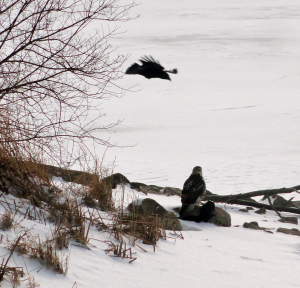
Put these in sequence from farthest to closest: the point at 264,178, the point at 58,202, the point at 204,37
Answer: the point at 204,37 → the point at 264,178 → the point at 58,202

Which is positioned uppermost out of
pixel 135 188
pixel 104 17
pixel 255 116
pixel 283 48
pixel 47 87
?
pixel 283 48

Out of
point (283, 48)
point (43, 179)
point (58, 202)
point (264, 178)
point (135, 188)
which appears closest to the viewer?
point (58, 202)

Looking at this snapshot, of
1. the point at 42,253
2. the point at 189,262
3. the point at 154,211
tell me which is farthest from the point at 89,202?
the point at 42,253

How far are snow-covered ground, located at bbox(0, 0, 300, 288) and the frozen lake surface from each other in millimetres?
38

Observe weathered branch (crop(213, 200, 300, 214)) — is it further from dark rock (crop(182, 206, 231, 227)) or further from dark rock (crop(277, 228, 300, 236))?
→ dark rock (crop(182, 206, 231, 227))

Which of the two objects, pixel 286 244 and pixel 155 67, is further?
pixel 286 244

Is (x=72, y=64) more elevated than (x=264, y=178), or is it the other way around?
(x=72, y=64)

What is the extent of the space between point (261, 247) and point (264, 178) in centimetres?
471

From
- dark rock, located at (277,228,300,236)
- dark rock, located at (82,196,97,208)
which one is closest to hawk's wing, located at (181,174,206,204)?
dark rock, located at (277,228,300,236)

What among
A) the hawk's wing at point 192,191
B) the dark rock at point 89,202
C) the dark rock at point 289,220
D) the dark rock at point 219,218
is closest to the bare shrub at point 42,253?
the dark rock at point 89,202

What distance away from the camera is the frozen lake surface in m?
9.40

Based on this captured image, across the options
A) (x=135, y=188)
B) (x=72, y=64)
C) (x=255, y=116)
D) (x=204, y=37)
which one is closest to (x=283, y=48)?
(x=204, y=37)

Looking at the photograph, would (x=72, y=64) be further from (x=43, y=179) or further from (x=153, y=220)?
(x=153, y=220)

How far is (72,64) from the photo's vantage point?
3.59 meters
